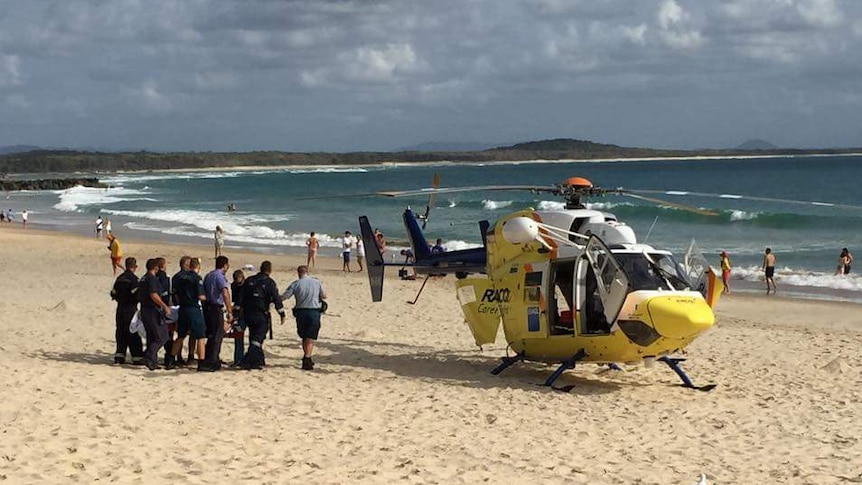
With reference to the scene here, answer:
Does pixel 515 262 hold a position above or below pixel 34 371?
above

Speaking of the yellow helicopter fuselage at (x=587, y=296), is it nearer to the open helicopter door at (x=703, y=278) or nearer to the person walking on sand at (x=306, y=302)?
the open helicopter door at (x=703, y=278)

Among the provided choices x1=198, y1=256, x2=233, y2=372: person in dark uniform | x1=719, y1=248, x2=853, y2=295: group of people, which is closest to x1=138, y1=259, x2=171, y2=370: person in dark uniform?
x1=198, y1=256, x2=233, y2=372: person in dark uniform

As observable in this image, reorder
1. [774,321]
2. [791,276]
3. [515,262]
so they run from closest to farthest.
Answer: [515,262]
[774,321]
[791,276]

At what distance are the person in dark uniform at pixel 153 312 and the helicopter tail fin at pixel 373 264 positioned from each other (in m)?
3.63

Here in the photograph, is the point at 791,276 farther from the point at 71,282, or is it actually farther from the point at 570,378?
the point at 71,282

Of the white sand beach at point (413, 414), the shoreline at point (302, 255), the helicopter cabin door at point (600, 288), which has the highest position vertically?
the helicopter cabin door at point (600, 288)

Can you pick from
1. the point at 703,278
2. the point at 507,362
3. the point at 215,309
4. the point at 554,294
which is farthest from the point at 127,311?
the point at 703,278

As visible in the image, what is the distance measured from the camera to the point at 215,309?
35.7ft

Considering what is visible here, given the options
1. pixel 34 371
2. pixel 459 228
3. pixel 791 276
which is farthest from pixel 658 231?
pixel 34 371

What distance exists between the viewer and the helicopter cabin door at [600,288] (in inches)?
396

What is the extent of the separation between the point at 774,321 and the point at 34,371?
44.4ft

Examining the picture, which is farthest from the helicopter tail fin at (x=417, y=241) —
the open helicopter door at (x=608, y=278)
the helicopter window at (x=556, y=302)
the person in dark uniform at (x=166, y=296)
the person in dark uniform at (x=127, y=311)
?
the person in dark uniform at (x=127, y=311)

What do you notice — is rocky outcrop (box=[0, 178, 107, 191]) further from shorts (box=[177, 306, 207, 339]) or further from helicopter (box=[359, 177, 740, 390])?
helicopter (box=[359, 177, 740, 390])

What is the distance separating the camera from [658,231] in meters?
40.7
